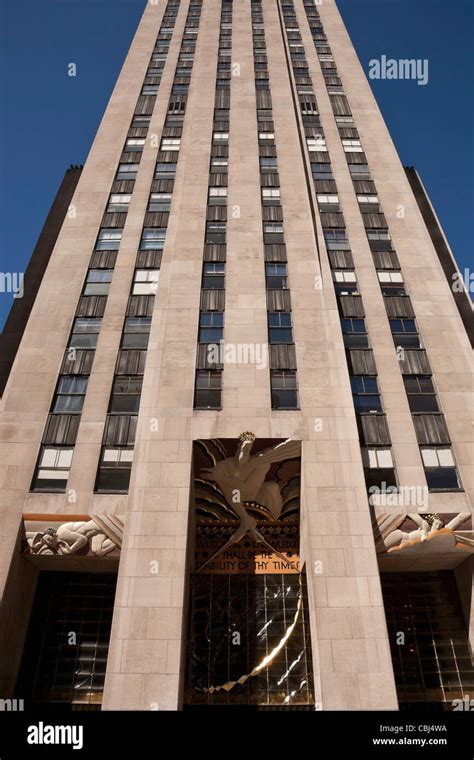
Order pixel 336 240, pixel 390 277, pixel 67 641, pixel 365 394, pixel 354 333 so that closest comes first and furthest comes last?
pixel 67 641
pixel 365 394
pixel 354 333
pixel 390 277
pixel 336 240

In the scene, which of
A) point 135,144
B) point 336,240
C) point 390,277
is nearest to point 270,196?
point 336,240

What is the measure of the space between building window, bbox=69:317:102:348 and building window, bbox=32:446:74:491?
266 inches

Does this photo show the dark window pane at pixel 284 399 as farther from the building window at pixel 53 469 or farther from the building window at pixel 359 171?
the building window at pixel 359 171

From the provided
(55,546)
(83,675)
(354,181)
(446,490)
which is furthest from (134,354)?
(354,181)

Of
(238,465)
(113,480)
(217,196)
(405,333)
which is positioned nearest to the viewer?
(238,465)

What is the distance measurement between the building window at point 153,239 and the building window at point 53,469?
51.9 ft

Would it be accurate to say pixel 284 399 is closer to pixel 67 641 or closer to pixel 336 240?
pixel 67 641

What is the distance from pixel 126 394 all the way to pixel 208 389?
455 centimetres

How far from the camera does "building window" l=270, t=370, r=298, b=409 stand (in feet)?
84.4

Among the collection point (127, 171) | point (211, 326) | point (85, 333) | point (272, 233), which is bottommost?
point (211, 326)

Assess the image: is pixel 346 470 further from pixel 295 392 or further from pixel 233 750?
pixel 233 750

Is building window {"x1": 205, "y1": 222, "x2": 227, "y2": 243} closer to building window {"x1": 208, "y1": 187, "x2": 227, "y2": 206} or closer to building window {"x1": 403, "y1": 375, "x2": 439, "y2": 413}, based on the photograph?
building window {"x1": 208, "y1": 187, "x2": 227, "y2": 206}

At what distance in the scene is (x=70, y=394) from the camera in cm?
2709

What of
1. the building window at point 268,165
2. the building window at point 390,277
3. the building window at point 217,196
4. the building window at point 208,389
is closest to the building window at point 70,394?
the building window at point 208,389
